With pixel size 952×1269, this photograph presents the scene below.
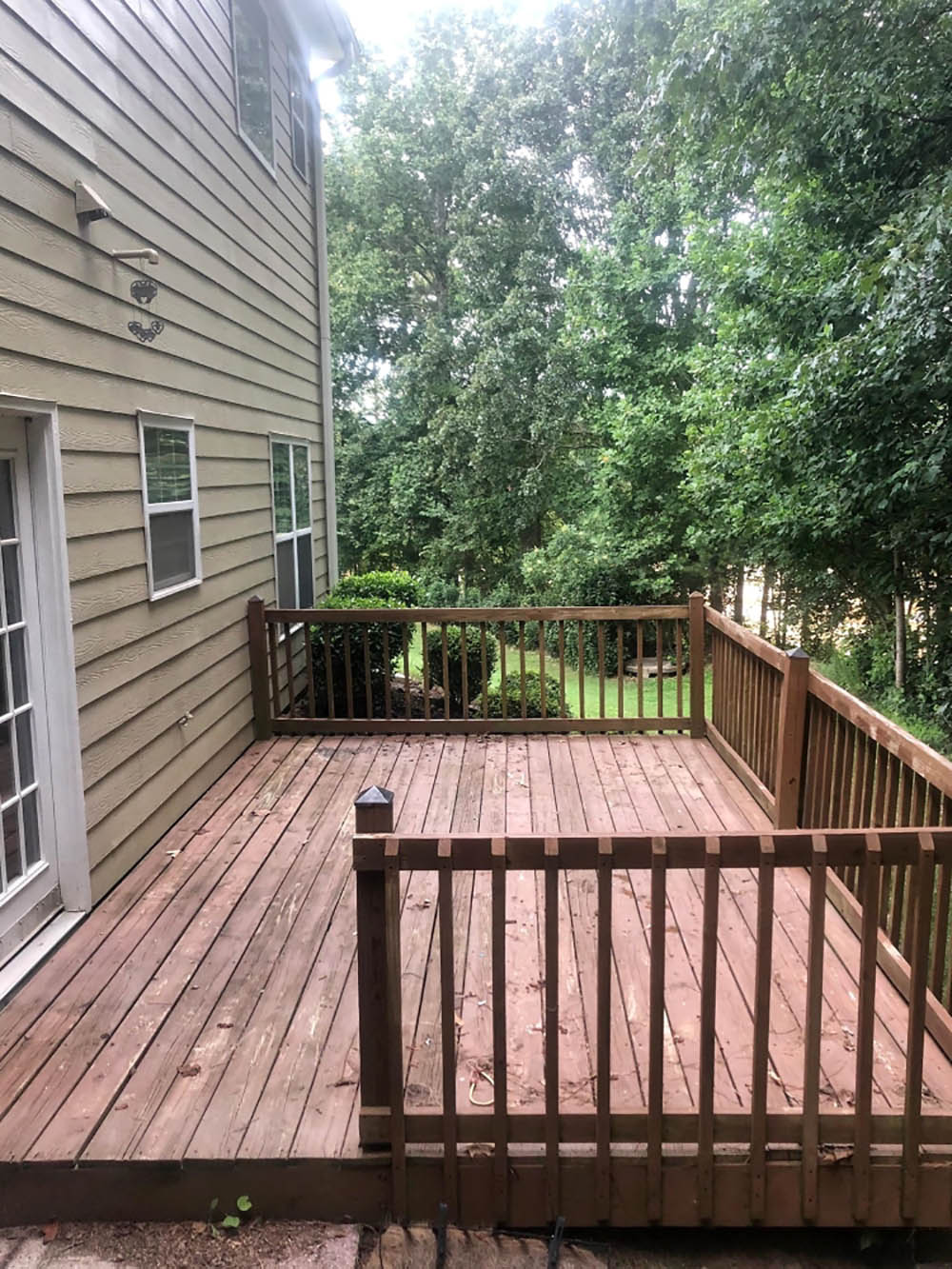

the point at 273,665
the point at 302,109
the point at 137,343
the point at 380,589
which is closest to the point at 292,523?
the point at 380,589

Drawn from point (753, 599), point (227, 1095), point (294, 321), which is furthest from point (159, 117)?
point (753, 599)

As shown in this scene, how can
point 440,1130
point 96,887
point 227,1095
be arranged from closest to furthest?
1. point 440,1130
2. point 227,1095
3. point 96,887

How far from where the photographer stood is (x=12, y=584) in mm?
3088

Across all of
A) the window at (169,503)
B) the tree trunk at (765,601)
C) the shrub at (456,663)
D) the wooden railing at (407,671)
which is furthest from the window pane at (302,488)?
the tree trunk at (765,601)

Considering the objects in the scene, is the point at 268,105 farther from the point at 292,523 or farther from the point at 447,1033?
the point at 447,1033

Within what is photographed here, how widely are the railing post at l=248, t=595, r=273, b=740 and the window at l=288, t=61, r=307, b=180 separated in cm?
399

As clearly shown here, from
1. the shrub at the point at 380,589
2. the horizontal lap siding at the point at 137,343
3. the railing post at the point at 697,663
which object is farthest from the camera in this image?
the shrub at the point at 380,589

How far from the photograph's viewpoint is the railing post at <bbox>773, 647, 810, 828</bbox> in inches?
148

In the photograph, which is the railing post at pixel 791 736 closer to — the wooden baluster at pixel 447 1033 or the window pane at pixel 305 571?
the wooden baluster at pixel 447 1033

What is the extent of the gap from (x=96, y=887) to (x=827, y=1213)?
275 cm

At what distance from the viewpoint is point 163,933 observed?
10.8 feet

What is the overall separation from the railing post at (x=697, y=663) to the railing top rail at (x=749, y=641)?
6 centimetres

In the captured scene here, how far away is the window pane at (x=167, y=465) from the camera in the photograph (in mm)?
4230

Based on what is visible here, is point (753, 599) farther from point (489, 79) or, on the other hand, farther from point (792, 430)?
point (489, 79)
